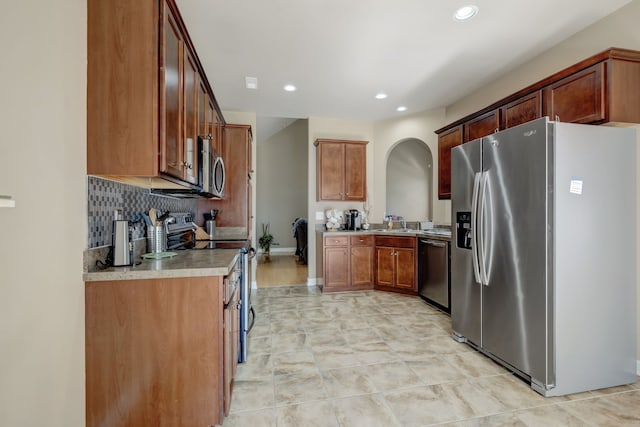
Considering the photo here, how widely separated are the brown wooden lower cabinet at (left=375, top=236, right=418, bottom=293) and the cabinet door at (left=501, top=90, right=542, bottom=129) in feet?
6.08

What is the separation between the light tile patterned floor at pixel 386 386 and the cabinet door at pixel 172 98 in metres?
1.54

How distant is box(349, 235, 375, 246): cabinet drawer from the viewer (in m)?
4.32

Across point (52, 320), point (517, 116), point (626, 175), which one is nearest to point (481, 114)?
point (517, 116)

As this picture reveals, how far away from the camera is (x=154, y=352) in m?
1.44

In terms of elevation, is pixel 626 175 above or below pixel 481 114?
below

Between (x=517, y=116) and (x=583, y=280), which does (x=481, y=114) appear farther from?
(x=583, y=280)

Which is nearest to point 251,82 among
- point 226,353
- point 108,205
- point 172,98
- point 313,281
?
point 172,98

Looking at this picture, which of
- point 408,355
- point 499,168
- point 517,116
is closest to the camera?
point 499,168

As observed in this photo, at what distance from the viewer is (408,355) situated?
2406 mm

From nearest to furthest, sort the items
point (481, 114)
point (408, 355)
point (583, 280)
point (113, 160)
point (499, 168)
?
1. point (113, 160)
2. point (583, 280)
3. point (499, 168)
4. point (408, 355)
5. point (481, 114)

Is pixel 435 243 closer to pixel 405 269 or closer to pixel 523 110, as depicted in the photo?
pixel 405 269

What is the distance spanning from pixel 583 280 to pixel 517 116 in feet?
5.25

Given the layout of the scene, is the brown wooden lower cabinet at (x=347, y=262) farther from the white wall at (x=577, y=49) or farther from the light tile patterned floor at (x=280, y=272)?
the white wall at (x=577, y=49)

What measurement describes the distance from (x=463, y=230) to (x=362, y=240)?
1.90 m
